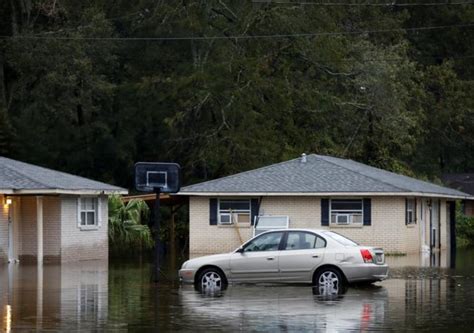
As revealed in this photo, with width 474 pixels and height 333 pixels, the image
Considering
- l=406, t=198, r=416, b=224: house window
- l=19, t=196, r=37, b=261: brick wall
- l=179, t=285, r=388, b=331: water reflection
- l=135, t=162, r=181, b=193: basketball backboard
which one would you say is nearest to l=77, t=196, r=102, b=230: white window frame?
l=19, t=196, r=37, b=261: brick wall

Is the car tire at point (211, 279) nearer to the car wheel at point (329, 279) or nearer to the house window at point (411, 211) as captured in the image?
the car wheel at point (329, 279)

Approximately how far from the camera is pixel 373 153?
209ft

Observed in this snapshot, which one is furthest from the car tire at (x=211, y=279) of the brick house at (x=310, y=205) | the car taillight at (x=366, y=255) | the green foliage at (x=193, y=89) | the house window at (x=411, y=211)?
the green foliage at (x=193, y=89)

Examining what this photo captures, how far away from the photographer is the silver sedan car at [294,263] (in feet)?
84.9

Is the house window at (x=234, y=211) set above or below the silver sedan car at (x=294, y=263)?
above

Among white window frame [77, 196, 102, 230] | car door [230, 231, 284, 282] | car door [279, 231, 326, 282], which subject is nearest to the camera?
car door [279, 231, 326, 282]

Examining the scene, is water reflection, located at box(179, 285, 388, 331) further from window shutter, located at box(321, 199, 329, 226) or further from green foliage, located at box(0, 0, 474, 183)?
green foliage, located at box(0, 0, 474, 183)

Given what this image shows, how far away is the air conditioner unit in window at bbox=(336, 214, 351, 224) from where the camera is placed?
45406 millimetres

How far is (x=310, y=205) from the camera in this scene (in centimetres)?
4569

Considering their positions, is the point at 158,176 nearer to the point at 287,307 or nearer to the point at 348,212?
the point at 287,307

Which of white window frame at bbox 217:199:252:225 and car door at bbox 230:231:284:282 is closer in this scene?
car door at bbox 230:231:284:282

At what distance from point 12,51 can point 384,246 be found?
1018 inches

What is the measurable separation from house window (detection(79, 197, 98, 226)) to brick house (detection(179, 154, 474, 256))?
345cm

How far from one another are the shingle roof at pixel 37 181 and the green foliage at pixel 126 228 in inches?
273
